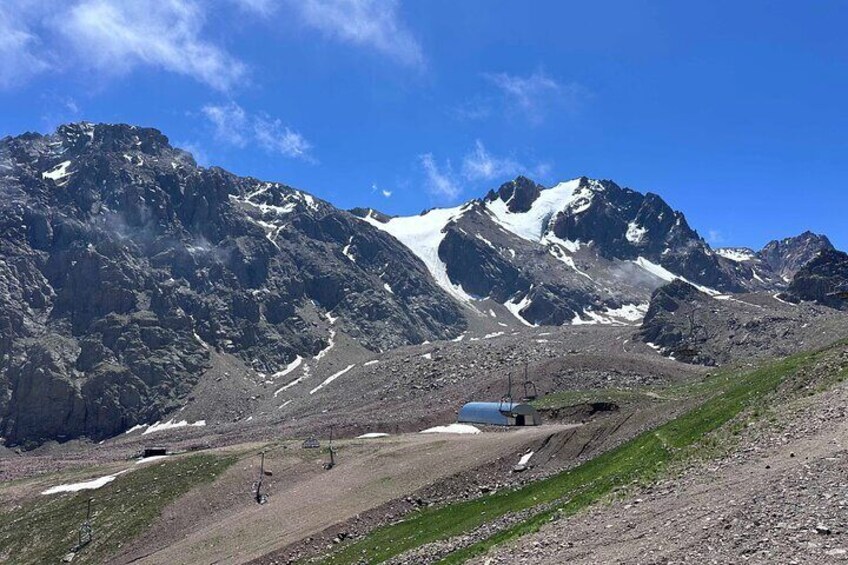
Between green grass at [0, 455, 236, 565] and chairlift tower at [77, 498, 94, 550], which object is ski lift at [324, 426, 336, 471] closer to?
green grass at [0, 455, 236, 565]

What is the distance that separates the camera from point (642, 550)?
24625 mm

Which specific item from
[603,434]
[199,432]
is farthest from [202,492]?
[199,432]

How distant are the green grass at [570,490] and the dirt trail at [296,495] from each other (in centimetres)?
894

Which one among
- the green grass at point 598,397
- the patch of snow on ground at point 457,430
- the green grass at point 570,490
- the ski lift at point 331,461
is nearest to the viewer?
the green grass at point 570,490

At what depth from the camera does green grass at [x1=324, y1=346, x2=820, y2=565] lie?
37.0 m

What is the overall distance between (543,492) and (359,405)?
126811 millimetres

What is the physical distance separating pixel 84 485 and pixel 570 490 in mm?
69134

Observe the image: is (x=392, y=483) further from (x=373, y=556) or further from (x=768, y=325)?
(x=768, y=325)

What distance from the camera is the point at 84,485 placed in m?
87.5

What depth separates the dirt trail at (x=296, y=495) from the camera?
6059 centimetres

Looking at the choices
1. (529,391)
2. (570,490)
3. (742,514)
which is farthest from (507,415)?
(742,514)

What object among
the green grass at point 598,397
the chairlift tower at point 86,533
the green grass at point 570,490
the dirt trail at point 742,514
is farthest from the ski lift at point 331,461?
the dirt trail at point 742,514

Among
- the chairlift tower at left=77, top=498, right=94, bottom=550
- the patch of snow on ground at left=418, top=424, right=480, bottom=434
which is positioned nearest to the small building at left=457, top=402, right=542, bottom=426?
the patch of snow on ground at left=418, top=424, right=480, bottom=434

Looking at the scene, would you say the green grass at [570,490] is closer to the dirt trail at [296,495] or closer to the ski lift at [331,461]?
the dirt trail at [296,495]
